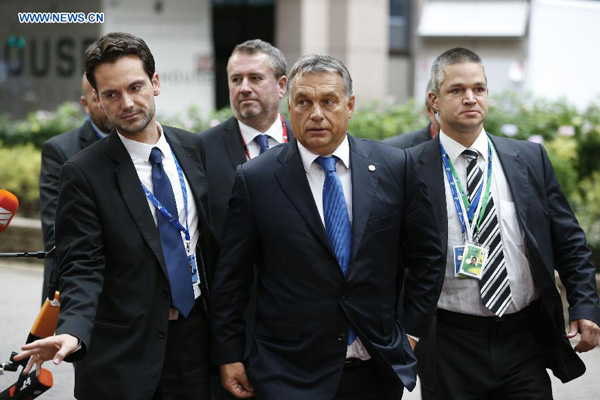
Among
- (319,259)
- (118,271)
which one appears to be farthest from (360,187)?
(118,271)

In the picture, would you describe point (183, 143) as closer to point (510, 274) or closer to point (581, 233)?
point (510, 274)

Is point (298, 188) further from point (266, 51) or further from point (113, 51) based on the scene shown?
point (266, 51)

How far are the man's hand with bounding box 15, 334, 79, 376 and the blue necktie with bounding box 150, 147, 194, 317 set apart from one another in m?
0.55

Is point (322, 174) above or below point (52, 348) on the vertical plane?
above

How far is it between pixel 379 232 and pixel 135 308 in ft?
3.56

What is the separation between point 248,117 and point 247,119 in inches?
0.6

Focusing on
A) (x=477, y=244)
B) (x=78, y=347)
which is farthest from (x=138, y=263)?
(x=477, y=244)

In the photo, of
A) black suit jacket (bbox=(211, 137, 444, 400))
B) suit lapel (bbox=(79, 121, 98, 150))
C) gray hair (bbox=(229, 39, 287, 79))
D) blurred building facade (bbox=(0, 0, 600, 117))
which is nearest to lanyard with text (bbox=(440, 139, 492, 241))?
black suit jacket (bbox=(211, 137, 444, 400))

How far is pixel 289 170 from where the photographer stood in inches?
153

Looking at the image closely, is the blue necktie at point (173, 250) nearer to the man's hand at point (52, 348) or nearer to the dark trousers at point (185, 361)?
the dark trousers at point (185, 361)

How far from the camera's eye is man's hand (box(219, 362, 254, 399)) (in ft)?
12.7

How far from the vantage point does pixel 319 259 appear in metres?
3.74

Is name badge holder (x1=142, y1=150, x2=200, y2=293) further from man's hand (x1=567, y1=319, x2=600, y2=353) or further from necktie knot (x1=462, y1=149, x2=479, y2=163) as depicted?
man's hand (x1=567, y1=319, x2=600, y2=353)

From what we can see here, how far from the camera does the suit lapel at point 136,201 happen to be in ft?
12.5
